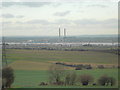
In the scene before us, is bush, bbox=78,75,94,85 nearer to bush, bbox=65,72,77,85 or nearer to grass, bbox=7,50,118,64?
bush, bbox=65,72,77,85

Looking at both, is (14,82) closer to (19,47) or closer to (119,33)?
(19,47)

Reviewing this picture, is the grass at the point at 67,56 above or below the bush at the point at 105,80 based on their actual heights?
above

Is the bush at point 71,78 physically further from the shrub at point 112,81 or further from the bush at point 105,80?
the shrub at point 112,81

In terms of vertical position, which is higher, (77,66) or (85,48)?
(85,48)

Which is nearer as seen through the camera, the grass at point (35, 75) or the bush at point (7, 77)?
the bush at point (7, 77)

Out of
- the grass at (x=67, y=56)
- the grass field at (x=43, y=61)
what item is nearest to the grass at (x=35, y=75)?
the grass field at (x=43, y=61)

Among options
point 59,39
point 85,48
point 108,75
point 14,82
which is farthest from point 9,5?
point 108,75

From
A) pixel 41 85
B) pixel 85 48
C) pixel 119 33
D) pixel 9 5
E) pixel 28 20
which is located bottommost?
pixel 41 85
